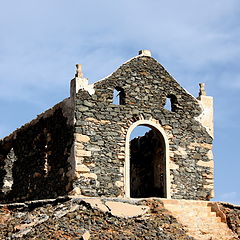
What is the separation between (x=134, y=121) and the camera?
19578mm

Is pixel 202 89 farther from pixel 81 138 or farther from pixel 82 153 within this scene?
pixel 82 153

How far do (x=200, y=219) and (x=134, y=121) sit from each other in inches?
151

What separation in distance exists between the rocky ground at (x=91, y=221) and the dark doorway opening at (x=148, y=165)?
3198 millimetres

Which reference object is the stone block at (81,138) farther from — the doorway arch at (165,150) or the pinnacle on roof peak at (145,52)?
the pinnacle on roof peak at (145,52)

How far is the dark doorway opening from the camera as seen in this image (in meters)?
20.4

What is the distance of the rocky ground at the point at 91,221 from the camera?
15352 millimetres

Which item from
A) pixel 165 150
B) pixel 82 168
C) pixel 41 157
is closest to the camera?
pixel 82 168

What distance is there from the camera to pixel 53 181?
64.3ft

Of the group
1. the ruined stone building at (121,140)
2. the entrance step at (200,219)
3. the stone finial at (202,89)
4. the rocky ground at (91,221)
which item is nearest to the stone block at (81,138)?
the ruined stone building at (121,140)

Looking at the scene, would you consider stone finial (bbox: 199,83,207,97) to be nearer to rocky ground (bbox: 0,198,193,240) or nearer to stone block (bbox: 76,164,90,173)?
stone block (bbox: 76,164,90,173)

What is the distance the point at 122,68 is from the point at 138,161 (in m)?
4.10

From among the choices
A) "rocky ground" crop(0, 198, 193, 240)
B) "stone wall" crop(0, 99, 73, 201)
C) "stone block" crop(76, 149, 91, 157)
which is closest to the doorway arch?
"stone block" crop(76, 149, 91, 157)

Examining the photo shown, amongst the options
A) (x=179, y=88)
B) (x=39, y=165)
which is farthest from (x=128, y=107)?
(x=39, y=165)

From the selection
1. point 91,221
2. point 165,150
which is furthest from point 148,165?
point 91,221
